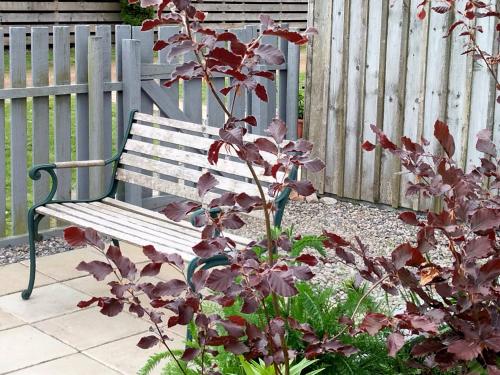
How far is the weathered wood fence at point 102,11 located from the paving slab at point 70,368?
12.4 metres

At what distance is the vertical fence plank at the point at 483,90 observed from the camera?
20.8 ft

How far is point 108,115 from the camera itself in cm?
641

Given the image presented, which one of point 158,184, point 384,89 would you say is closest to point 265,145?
point 158,184

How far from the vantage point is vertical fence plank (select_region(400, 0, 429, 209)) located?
6676 millimetres

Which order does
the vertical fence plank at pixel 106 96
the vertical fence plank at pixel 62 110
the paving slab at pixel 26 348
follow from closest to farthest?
the paving slab at pixel 26 348 → the vertical fence plank at pixel 62 110 → the vertical fence plank at pixel 106 96

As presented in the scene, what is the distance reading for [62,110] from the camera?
242 inches

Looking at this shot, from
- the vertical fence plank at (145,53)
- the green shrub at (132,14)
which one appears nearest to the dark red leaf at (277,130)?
the vertical fence plank at (145,53)

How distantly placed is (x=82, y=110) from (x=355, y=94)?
7.11 feet

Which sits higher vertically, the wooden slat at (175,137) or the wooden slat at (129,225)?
the wooden slat at (175,137)

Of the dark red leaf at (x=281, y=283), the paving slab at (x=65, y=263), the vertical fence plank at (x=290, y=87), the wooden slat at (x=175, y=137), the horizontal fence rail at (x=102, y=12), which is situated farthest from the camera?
the horizontal fence rail at (x=102, y=12)

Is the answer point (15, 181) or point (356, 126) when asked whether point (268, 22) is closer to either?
point (15, 181)

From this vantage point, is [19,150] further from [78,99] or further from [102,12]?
[102,12]

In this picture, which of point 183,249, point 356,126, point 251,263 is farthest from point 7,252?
point 251,263

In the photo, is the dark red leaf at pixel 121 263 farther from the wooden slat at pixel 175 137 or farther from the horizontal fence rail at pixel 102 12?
the horizontal fence rail at pixel 102 12
